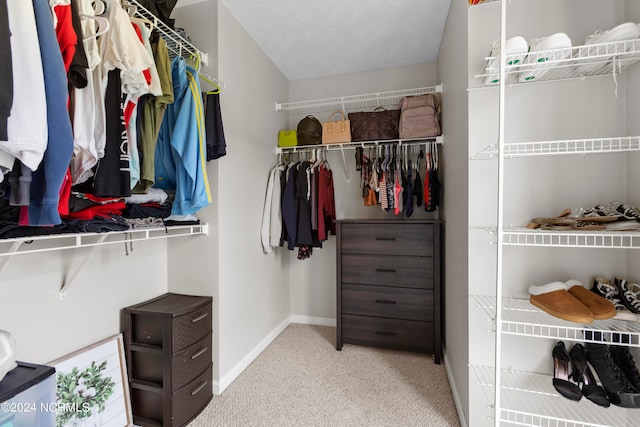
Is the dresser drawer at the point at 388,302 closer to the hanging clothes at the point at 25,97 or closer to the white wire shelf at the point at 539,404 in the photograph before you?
the white wire shelf at the point at 539,404

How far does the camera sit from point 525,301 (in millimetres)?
1330

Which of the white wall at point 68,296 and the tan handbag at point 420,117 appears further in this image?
the tan handbag at point 420,117

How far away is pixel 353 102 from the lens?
2.69 meters

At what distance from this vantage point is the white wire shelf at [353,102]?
8.26 ft

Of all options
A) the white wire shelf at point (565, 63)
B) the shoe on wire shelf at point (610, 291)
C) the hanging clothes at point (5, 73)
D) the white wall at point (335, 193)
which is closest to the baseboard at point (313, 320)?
the white wall at point (335, 193)

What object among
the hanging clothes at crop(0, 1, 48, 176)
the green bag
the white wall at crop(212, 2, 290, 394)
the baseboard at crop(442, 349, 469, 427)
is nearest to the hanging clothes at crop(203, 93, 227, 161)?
the white wall at crop(212, 2, 290, 394)

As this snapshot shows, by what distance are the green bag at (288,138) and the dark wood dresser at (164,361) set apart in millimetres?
1600

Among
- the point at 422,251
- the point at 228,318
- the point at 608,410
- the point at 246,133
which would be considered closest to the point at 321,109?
the point at 246,133

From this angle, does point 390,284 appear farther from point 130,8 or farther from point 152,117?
point 130,8

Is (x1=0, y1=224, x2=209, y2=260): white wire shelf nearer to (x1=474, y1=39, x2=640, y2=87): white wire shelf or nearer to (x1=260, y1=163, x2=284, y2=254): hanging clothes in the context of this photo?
(x1=260, y1=163, x2=284, y2=254): hanging clothes

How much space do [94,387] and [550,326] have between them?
207 cm

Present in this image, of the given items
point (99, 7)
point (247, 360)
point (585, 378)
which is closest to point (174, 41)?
point (99, 7)

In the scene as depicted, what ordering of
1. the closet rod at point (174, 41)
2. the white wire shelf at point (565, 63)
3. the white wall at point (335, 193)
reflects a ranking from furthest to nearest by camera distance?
1. the white wall at point (335, 193)
2. the closet rod at point (174, 41)
3. the white wire shelf at point (565, 63)

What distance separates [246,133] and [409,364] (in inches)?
84.4
